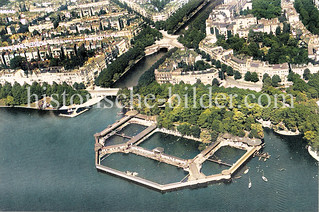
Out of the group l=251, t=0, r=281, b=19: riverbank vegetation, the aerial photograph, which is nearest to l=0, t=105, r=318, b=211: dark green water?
the aerial photograph

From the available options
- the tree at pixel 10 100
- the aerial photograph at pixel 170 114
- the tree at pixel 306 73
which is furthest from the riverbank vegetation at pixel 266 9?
the tree at pixel 10 100

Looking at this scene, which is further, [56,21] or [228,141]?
[56,21]

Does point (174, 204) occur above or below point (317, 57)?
below

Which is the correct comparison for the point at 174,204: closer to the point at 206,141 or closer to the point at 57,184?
the point at 206,141

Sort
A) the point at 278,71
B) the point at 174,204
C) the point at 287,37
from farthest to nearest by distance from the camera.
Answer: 1. the point at 287,37
2. the point at 278,71
3. the point at 174,204

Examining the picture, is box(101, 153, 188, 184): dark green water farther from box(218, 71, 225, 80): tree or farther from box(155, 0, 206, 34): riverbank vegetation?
box(155, 0, 206, 34): riverbank vegetation

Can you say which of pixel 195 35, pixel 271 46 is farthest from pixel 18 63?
pixel 271 46

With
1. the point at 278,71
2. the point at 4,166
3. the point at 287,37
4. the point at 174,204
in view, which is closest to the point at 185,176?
the point at 174,204
